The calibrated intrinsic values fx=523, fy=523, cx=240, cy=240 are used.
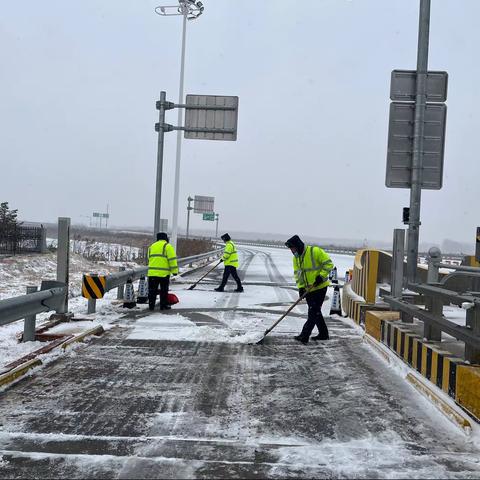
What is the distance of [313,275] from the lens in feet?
27.1

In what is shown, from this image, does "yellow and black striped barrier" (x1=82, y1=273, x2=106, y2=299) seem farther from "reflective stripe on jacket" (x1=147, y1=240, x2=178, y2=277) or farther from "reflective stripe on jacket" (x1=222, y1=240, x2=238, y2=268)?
"reflective stripe on jacket" (x1=222, y1=240, x2=238, y2=268)

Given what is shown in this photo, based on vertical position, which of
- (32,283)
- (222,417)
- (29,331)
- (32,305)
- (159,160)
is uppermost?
(159,160)

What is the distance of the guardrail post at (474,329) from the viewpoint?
482 centimetres

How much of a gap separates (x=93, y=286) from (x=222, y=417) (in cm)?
556

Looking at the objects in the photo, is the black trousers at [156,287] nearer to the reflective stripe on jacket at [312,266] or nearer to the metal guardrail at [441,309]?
the reflective stripe on jacket at [312,266]

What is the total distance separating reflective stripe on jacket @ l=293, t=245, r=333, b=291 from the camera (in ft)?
27.0

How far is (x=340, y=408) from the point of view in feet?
16.3

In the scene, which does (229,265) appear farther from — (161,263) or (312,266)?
(312,266)

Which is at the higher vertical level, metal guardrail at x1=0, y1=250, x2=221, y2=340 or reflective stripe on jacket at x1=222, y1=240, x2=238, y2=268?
reflective stripe on jacket at x1=222, y1=240, x2=238, y2=268

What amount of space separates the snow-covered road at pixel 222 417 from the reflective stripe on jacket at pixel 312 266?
105 centimetres

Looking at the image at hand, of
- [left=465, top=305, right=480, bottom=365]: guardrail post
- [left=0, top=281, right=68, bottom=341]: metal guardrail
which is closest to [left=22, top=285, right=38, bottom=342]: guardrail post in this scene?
[left=0, top=281, right=68, bottom=341]: metal guardrail

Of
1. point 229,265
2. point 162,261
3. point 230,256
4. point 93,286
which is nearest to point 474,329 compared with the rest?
point 93,286

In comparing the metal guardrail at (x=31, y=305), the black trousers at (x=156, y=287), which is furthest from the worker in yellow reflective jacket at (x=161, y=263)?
the metal guardrail at (x=31, y=305)

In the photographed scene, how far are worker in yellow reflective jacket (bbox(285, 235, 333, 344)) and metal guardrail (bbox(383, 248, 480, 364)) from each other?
1032 millimetres
